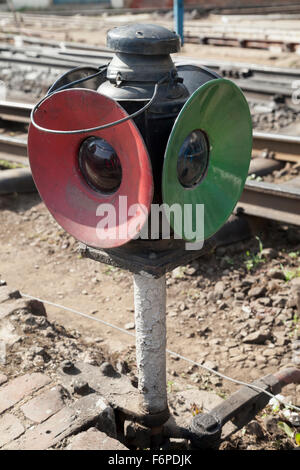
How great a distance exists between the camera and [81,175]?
249 centimetres

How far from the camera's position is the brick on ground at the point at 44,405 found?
2789 millimetres

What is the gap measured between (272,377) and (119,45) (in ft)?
7.06

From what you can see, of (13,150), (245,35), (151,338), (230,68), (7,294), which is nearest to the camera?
(151,338)

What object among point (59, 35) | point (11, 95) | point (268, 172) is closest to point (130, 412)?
point (268, 172)

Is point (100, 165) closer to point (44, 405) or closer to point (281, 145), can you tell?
point (44, 405)

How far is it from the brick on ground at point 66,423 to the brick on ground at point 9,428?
4cm

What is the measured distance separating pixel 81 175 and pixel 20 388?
124 cm

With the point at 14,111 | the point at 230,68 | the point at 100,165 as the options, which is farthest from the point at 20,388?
the point at 230,68

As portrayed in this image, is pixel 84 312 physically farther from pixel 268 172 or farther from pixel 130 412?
pixel 268 172

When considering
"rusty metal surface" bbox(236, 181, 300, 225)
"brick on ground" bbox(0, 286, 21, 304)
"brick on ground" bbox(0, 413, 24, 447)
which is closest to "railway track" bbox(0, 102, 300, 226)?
"rusty metal surface" bbox(236, 181, 300, 225)

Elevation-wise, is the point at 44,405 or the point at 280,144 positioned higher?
the point at 280,144

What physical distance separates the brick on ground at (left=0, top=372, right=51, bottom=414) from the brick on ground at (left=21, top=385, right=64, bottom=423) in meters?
0.07

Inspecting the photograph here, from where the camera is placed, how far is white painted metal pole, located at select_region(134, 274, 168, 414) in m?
2.63

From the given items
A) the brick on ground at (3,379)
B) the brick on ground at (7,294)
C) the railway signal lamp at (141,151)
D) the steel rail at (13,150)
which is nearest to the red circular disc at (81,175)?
the railway signal lamp at (141,151)
